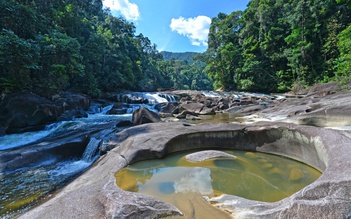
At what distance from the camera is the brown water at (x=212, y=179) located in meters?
3.42

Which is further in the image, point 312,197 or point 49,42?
point 49,42

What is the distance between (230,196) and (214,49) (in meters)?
41.3

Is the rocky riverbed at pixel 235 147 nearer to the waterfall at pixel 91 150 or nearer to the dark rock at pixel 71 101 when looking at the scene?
the waterfall at pixel 91 150

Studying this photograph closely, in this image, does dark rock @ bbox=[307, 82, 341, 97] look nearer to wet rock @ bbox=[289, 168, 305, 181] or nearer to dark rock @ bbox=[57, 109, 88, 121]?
wet rock @ bbox=[289, 168, 305, 181]

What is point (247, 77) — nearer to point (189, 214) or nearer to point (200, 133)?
point (200, 133)

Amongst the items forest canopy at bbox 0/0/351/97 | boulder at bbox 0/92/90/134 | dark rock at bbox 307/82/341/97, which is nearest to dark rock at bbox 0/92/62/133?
boulder at bbox 0/92/90/134

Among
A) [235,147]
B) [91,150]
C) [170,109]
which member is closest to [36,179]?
[91,150]

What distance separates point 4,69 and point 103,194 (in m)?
12.0

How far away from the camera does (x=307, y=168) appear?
4.61 meters

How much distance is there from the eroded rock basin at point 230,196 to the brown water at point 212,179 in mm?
225

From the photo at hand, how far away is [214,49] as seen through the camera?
136 feet

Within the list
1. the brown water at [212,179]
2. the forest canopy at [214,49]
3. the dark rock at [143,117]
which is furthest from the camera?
the forest canopy at [214,49]

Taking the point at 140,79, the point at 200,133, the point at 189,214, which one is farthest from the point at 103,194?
the point at 140,79

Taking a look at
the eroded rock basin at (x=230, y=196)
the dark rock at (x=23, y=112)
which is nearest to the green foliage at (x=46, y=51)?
the dark rock at (x=23, y=112)
